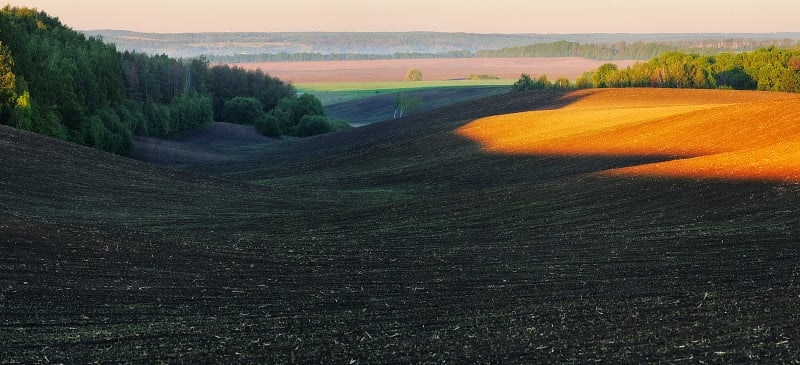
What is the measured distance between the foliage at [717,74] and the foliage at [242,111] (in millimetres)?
36774

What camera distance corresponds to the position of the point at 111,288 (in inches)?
741

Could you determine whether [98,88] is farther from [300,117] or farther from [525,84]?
[525,84]

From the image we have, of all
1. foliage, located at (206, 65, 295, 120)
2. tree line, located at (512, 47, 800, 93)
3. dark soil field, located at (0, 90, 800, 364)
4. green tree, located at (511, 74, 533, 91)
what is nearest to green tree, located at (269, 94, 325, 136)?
foliage, located at (206, 65, 295, 120)

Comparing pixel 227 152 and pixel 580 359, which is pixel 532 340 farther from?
pixel 227 152

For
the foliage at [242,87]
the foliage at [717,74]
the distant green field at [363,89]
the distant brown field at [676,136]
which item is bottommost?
the distant green field at [363,89]

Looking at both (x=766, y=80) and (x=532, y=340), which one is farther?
(x=766, y=80)

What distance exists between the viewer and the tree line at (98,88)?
181ft

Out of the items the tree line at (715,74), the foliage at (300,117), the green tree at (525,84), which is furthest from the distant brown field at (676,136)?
the green tree at (525,84)

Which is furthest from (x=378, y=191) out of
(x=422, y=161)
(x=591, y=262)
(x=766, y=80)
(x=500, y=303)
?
(x=766, y=80)

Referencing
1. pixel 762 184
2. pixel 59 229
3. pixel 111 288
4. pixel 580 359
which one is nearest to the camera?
pixel 580 359

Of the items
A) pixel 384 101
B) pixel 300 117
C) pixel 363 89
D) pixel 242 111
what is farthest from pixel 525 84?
pixel 363 89

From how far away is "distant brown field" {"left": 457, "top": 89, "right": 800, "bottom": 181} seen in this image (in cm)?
3272

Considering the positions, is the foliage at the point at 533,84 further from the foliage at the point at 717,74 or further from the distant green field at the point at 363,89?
the distant green field at the point at 363,89

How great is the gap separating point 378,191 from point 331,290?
78.9ft
